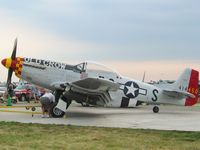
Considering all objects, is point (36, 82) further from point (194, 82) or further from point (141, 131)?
point (194, 82)

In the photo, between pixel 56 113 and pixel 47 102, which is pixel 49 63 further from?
pixel 56 113

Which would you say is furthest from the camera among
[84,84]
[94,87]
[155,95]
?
[155,95]

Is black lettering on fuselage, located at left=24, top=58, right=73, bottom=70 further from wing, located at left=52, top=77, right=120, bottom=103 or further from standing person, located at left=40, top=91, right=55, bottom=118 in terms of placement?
standing person, located at left=40, top=91, right=55, bottom=118

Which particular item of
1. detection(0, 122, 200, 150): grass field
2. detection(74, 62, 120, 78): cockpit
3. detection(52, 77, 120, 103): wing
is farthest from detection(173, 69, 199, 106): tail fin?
detection(0, 122, 200, 150): grass field

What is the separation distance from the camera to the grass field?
6.95 meters

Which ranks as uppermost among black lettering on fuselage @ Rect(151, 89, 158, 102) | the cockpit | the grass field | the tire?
the cockpit

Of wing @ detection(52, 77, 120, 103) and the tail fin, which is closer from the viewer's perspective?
wing @ detection(52, 77, 120, 103)

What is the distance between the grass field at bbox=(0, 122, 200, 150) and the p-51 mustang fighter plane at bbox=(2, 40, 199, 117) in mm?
3903

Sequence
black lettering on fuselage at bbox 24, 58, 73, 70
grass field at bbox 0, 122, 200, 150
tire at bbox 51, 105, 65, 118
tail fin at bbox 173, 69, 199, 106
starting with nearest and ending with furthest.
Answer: grass field at bbox 0, 122, 200, 150
tire at bbox 51, 105, 65, 118
black lettering on fuselage at bbox 24, 58, 73, 70
tail fin at bbox 173, 69, 199, 106

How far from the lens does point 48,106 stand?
13.9 metres

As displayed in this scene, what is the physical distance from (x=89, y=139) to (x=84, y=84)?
5.70m

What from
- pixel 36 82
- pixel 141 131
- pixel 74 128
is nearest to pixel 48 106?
pixel 36 82

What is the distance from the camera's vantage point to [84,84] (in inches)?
528

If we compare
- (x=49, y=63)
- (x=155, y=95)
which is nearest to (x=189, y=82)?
(x=155, y=95)
